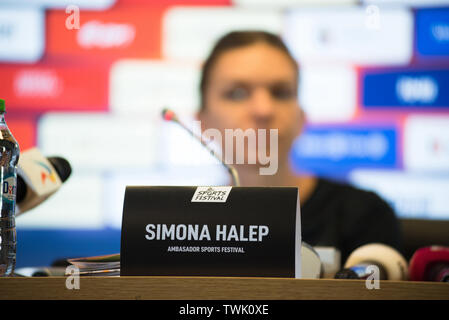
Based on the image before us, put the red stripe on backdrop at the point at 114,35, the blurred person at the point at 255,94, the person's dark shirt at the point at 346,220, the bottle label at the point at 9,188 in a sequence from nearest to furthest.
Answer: the bottle label at the point at 9,188 < the person's dark shirt at the point at 346,220 < the blurred person at the point at 255,94 < the red stripe on backdrop at the point at 114,35

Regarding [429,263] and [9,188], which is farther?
[429,263]

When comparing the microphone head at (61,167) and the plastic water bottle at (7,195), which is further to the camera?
the microphone head at (61,167)

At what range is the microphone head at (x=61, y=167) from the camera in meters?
1.12

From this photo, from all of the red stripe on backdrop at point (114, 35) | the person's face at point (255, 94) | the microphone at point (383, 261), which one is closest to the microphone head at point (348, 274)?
the microphone at point (383, 261)

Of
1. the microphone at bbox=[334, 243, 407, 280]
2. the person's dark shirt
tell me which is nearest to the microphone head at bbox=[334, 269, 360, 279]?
the microphone at bbox=[334, 243, 407, 280]

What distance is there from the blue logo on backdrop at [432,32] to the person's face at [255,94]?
1.64 feet

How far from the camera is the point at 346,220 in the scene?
87.9 inches

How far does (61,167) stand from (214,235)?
0.41 meters

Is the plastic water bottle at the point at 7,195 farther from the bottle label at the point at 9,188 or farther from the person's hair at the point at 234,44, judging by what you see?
the person's hair at the point at 234,44

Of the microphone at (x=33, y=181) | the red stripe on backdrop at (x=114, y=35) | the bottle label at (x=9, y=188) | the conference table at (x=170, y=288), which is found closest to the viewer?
the conference table at (x=170, y=288)

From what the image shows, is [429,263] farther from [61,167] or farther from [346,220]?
[346,220]

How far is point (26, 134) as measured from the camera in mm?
2713

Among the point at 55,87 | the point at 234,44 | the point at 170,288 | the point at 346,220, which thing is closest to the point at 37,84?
the point at 55,87
